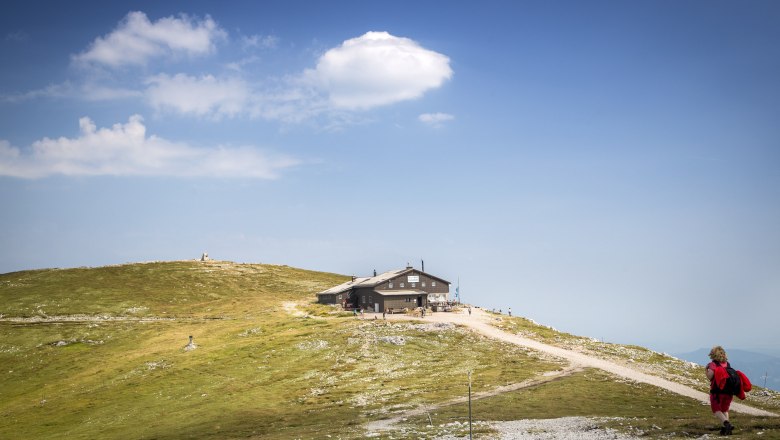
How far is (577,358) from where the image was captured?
7019cm

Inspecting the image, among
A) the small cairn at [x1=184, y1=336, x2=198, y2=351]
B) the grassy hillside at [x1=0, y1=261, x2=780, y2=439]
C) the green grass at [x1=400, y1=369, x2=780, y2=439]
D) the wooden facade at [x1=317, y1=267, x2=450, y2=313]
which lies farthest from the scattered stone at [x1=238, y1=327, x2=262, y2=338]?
the green grass at [x1=400, y1=369, x2=780, y2=439]

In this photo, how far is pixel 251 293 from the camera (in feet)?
507

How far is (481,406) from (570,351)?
32.9 meters

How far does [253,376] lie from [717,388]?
57241 mm

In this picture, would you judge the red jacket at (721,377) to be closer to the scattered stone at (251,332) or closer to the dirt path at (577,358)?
the dirt path at (577,358)

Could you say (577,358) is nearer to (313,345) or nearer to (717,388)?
(313,345)

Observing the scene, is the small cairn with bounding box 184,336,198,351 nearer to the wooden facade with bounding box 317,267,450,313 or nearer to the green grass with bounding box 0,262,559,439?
the green grass with bounding box 0,262,559,439

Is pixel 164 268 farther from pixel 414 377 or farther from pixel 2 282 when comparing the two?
pixel 414 377

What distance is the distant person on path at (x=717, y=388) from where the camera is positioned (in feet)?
78.8

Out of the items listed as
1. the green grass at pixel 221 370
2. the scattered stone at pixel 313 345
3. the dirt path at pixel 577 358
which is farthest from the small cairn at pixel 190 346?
the dirt path at pixel 577 358

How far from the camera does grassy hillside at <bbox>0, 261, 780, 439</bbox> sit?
4719cm

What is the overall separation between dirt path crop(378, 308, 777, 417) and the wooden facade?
8935 mm

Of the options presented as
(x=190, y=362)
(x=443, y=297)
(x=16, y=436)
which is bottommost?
(x=16, y=436)

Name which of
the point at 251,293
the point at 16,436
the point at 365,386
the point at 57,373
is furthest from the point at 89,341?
the point at 365,386
